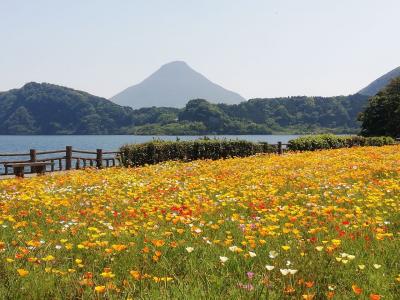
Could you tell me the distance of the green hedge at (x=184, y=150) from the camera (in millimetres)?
26625

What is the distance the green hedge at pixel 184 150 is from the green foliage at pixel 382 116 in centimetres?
4504

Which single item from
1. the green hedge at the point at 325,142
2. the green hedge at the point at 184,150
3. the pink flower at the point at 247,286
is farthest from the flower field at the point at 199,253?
the green hedge at the point at 325,142

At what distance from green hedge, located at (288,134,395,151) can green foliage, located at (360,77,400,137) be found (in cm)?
2720

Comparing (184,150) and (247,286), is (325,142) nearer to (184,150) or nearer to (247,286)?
(184,150)

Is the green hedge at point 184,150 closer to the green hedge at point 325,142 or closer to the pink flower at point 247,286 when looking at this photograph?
the green hedge at point 325,142

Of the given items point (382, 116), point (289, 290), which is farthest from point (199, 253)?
point (382, 116)

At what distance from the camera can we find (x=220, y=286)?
4453 millimetres

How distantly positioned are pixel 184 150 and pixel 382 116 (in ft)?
177

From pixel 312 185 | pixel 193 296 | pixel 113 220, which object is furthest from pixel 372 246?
pixel 312 185

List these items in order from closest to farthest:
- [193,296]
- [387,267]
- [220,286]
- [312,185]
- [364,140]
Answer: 1. [193,296]
2. [220,286]
3. [387,267]
4. [312,185]
5. [364,140]

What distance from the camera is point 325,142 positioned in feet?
121

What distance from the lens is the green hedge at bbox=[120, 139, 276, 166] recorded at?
2662 centimetres

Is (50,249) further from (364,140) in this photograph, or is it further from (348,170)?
(364,140)

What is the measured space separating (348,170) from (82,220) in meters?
10.3
